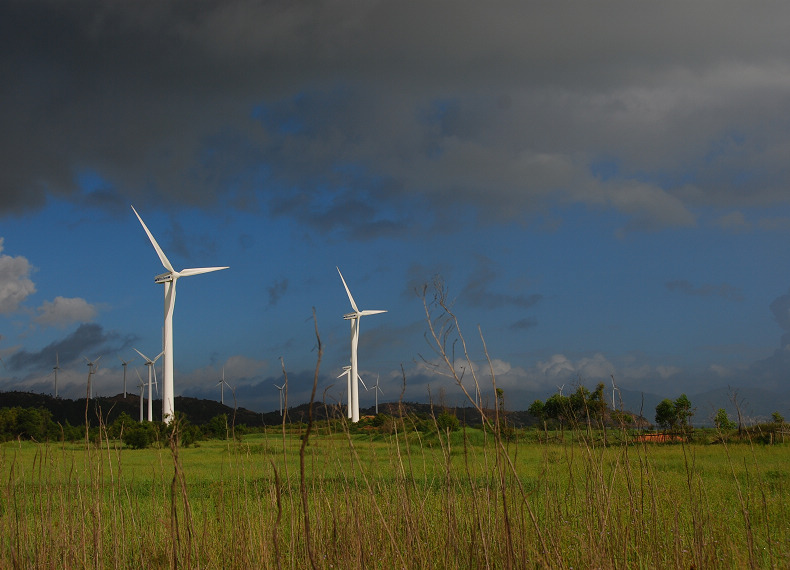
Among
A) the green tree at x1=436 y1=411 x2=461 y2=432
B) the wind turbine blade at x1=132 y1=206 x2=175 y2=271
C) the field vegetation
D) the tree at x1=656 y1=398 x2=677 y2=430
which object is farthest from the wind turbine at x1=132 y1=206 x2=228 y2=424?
the tree at x1=656 y1=398 x2=677 y2=430

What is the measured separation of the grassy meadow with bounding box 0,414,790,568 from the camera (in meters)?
5.97

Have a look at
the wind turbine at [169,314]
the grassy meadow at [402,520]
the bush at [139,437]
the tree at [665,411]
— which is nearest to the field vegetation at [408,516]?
the grassy meadow at [402,520]

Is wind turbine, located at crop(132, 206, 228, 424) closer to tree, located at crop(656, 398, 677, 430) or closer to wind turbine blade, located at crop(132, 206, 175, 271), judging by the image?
wind turbine blade, located at crop(132, 206, 175, 271)

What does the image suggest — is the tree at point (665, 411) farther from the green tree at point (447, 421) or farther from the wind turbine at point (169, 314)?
the wind turbine at point (169, 314)

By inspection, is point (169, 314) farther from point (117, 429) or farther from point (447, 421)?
point (447, 421)

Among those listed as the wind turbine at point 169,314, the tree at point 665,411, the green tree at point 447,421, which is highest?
the wind turbine at point 169,314

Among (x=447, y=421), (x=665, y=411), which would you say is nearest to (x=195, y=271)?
(x=447, y=421)

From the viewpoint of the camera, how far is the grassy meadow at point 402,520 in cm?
597

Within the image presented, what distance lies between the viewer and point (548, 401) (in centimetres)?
6044

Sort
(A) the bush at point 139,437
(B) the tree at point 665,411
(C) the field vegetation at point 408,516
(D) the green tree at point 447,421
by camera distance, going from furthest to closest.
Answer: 1. (B) the tree at point 665,411
2. (A) the bush at point 139,437
3. (D) the green tree at point 447,421
4. (C) the field vegetation at point 408,516

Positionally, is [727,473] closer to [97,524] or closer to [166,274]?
[97,524]

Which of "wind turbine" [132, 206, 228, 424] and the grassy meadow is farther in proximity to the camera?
"wind turbine" [132, 206, 228, 424]

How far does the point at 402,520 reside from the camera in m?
8.65

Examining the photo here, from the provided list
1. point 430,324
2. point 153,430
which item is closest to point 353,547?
point 430,324
